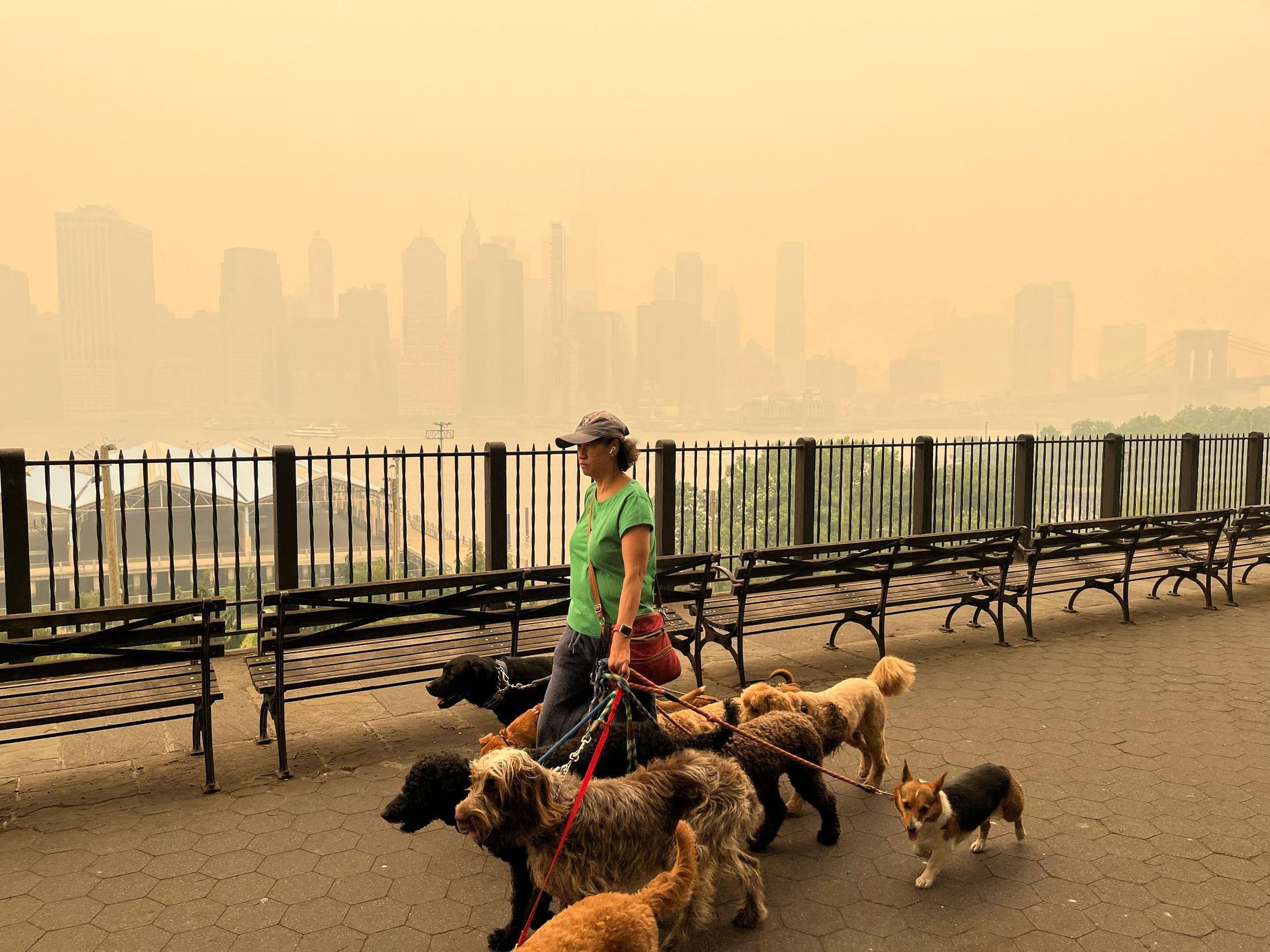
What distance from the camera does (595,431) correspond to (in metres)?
3.81

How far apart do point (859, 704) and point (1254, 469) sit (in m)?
15.1

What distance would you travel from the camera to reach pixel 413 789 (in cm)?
312

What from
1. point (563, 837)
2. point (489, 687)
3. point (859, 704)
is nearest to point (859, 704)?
point (859, 704)

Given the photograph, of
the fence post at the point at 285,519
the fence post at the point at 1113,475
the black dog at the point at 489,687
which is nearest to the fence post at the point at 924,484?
the fence post at the point at 1113,475

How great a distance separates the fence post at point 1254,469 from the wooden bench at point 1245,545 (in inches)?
222

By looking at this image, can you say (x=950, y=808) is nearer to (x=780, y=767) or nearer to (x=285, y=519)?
(x=780, y=767)

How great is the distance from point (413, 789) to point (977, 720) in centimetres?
409

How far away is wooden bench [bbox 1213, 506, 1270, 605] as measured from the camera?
993 centimetres

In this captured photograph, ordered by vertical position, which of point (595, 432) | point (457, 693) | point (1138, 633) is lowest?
point (1138, 633)

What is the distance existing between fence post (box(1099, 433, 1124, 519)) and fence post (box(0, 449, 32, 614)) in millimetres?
13569

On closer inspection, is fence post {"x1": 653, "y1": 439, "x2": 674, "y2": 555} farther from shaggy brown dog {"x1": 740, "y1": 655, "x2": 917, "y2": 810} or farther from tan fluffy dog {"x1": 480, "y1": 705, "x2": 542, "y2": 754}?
tan fluffy dog {"x1": 480, "y1": 705, "x2": 542, "y2": 754}

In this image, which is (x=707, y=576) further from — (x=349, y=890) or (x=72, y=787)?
(x=72, y=787)

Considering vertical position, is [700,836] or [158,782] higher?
[700,836]

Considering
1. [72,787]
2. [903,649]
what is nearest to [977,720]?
[903,649]
